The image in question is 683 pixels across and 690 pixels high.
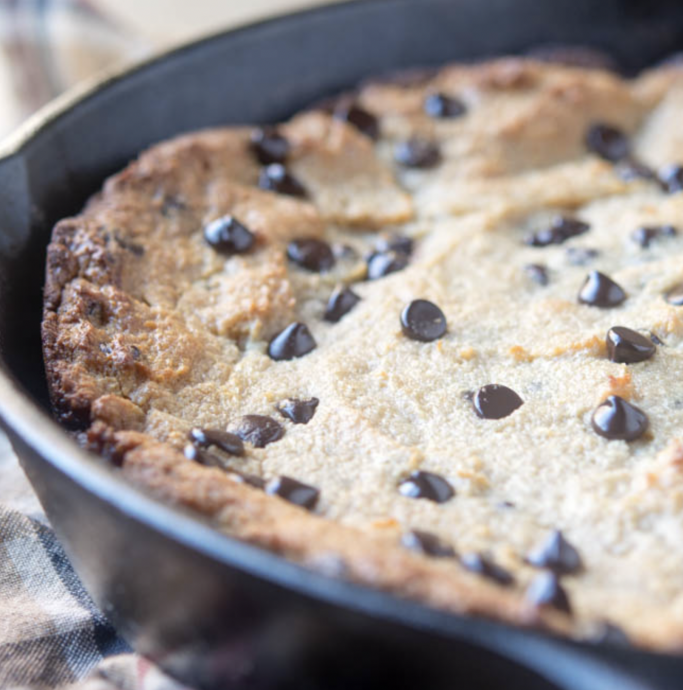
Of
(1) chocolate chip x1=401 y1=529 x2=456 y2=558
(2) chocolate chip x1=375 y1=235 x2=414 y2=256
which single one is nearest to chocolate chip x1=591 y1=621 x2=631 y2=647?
(1) chocolate chip x1=401 y1=529 x2=456 y2=558

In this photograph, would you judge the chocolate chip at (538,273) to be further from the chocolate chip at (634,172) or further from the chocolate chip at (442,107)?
the chocolate chip at (442,107)

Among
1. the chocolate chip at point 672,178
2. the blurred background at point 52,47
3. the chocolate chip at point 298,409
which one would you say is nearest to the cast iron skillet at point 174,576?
the chocolate chip at point 298,409

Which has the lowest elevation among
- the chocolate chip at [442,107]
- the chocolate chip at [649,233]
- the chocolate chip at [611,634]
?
the chocolate chip at [649,233]

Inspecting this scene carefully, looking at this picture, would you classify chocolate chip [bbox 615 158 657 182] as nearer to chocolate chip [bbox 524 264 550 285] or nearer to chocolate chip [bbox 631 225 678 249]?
chocolate chip [bbox 631 225 678 249]

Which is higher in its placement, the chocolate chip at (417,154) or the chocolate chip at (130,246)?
the chocolate chip at (130,246)

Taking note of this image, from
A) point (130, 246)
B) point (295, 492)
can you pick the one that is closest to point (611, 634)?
point (295, 492)
